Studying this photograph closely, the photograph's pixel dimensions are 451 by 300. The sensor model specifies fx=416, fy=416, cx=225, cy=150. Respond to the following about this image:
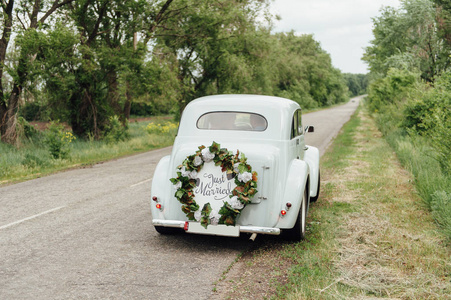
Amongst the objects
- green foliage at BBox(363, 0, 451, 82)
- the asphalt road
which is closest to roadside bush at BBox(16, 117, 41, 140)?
the asphalt road

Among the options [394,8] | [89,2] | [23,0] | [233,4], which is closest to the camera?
[23,0]

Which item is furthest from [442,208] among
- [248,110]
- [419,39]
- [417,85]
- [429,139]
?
[419,39]

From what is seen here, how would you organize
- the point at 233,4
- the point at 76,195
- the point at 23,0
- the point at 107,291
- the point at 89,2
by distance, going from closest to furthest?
the point at 107,291, the point at 76,195, the point at 23,0, the point at 89,2, the point at 233,4

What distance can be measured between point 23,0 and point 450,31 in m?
23.2

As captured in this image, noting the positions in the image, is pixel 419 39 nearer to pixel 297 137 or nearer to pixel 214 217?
pixel 297 137

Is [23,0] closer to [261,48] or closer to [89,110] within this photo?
[89,110]

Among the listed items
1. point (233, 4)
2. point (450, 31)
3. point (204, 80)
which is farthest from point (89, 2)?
point (450, 31)

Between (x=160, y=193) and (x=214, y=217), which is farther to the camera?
(x=160, y=193)

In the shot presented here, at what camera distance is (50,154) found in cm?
1441

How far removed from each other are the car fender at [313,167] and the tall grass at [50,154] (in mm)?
7751

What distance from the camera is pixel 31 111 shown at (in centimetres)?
1891

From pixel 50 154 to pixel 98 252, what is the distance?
10.2m

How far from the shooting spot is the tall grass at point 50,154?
1225cm

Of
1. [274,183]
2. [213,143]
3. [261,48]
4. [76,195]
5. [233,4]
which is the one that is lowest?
[76,195]
